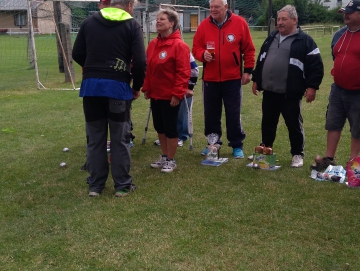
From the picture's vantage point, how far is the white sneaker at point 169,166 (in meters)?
5.62

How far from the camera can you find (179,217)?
4.30 m

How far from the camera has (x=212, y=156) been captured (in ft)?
19.6

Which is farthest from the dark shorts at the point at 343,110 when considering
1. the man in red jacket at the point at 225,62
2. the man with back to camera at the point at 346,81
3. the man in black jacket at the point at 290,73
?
the man in red jacket at the point at 225,62

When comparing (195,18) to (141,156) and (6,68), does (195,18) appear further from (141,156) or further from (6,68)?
(141,156)

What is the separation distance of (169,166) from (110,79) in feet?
4.79

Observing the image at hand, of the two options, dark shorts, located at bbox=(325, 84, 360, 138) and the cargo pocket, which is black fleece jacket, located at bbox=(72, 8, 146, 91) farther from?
dark shorts, located at bbox=(325, 84, 360, 138)

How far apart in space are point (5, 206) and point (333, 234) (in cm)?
299

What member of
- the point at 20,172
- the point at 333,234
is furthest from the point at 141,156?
the point at 333,234

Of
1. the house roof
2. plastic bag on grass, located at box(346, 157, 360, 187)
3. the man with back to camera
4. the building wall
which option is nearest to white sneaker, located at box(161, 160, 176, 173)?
the man with back to camera

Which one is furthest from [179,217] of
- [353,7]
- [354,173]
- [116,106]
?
[353,7]

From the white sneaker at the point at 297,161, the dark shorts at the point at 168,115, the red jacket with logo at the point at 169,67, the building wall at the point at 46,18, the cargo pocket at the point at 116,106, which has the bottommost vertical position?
the white sneaker at the point at 297,161

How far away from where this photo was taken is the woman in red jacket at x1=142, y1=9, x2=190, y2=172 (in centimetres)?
542

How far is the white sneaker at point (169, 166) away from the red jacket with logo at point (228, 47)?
119cm

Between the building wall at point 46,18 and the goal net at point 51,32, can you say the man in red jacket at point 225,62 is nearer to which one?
the goal net at point 51,32
